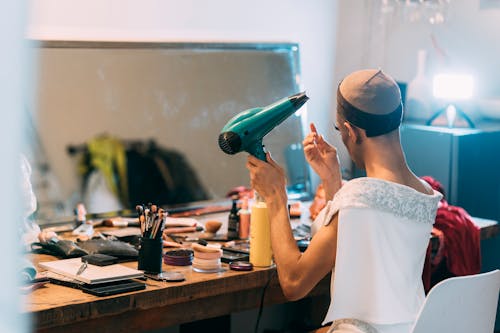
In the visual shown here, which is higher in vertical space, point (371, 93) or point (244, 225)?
point (371, 93)

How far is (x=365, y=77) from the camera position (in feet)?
6.66

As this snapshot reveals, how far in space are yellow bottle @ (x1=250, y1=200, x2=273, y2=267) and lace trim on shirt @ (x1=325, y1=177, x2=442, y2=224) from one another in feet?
1.16

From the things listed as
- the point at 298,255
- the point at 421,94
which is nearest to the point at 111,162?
the point at 298,255

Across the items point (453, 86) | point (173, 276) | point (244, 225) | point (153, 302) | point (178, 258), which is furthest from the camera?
point (453, 86)

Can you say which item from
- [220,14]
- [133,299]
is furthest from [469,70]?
[133,299]

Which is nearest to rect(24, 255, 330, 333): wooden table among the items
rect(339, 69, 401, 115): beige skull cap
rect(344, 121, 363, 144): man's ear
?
rect(344, 121, 363, 144): man's ear

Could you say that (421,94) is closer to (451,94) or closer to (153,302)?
(451,94)

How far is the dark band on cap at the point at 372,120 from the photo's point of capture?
2.01 metres

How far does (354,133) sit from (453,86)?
1880 mm

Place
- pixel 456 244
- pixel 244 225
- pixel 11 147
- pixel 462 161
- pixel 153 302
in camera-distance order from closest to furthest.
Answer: pixel 11 147 → pixel 153 302 → pixel 244 225 → pixel 456 244 → pixel 462 161

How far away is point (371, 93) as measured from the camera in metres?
2.02

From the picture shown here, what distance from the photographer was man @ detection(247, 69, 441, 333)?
6.39 ft

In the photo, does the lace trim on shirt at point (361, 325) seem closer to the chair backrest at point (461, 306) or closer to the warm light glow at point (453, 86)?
the chair backrest at point (461, 306)

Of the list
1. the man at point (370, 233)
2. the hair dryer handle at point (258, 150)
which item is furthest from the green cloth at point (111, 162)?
the man at point (370, 233)
